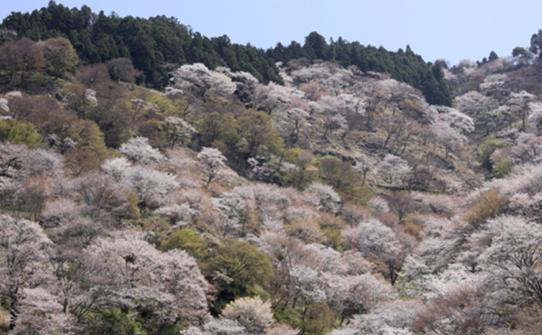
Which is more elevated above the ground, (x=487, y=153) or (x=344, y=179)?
(x=487, y=153)

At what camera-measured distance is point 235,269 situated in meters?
32.8

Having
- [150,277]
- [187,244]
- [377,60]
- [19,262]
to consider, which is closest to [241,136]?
[187,244]

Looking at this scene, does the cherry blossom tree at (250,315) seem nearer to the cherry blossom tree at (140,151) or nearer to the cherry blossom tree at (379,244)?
the cherry blossom tree at (379,244)

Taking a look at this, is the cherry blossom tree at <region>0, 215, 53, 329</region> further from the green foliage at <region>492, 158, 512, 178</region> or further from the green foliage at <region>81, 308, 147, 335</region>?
the green foliage at <region>492, 158, 512, 178</region>

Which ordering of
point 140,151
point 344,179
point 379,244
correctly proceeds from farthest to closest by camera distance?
1. point 344,179
2. point 140,151
3. point 379,244

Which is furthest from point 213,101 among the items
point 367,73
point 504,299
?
point 504,299

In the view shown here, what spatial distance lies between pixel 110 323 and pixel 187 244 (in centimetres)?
770

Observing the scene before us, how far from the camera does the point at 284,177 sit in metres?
57.4

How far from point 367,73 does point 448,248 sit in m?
66.6

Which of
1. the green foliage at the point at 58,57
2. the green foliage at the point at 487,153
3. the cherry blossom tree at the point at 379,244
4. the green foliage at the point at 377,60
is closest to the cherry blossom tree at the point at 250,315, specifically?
the cherry blossom tree at the point at 379,244

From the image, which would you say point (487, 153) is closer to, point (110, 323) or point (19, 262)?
point (110, 323)

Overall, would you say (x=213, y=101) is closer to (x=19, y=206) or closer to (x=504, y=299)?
(x=19, y=206)

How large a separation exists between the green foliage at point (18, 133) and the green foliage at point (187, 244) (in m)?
15.7

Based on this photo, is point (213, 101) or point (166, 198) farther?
point (213, 101)
